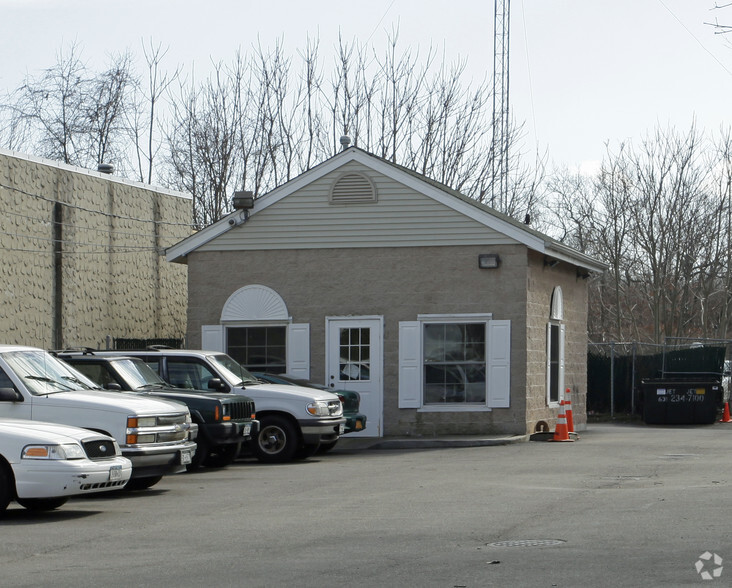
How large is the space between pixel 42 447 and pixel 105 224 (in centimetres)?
1769

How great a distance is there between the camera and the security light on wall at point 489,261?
23562 millimetres

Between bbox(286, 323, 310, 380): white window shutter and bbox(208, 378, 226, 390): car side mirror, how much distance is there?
5.43m

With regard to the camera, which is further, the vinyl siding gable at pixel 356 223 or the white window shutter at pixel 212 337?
the white window shutter at pixel 212 337

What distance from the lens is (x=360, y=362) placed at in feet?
79.4

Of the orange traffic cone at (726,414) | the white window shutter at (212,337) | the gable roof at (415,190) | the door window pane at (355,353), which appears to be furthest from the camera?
the orange traffic cone at (726,414)

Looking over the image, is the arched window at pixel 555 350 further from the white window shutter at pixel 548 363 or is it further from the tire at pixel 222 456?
the tire at pixel 222 456

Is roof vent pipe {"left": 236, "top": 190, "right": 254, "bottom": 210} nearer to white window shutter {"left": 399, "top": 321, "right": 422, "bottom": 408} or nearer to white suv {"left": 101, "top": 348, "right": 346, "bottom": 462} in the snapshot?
white window shutter {"left": 399, "top": 321, "right": 422, "bottom": 408}

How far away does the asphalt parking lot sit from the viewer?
8.52 meters

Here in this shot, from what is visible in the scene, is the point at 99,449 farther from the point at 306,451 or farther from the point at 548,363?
the point at 548,363

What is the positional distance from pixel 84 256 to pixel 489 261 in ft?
32.1

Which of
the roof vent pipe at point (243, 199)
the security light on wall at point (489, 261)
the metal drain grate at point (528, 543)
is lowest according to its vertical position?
the metal drain grate at point (528, 543)

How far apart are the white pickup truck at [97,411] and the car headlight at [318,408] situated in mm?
4565

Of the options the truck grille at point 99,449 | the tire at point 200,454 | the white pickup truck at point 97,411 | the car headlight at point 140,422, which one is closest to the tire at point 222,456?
the tire at point 200,454

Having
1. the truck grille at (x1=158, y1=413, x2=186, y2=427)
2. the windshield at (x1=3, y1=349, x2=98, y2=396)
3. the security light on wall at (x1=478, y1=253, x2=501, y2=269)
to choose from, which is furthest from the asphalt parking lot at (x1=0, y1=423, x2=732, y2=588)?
the security light on wall at (x1=478, y1=253, x2=501, y2=269)
